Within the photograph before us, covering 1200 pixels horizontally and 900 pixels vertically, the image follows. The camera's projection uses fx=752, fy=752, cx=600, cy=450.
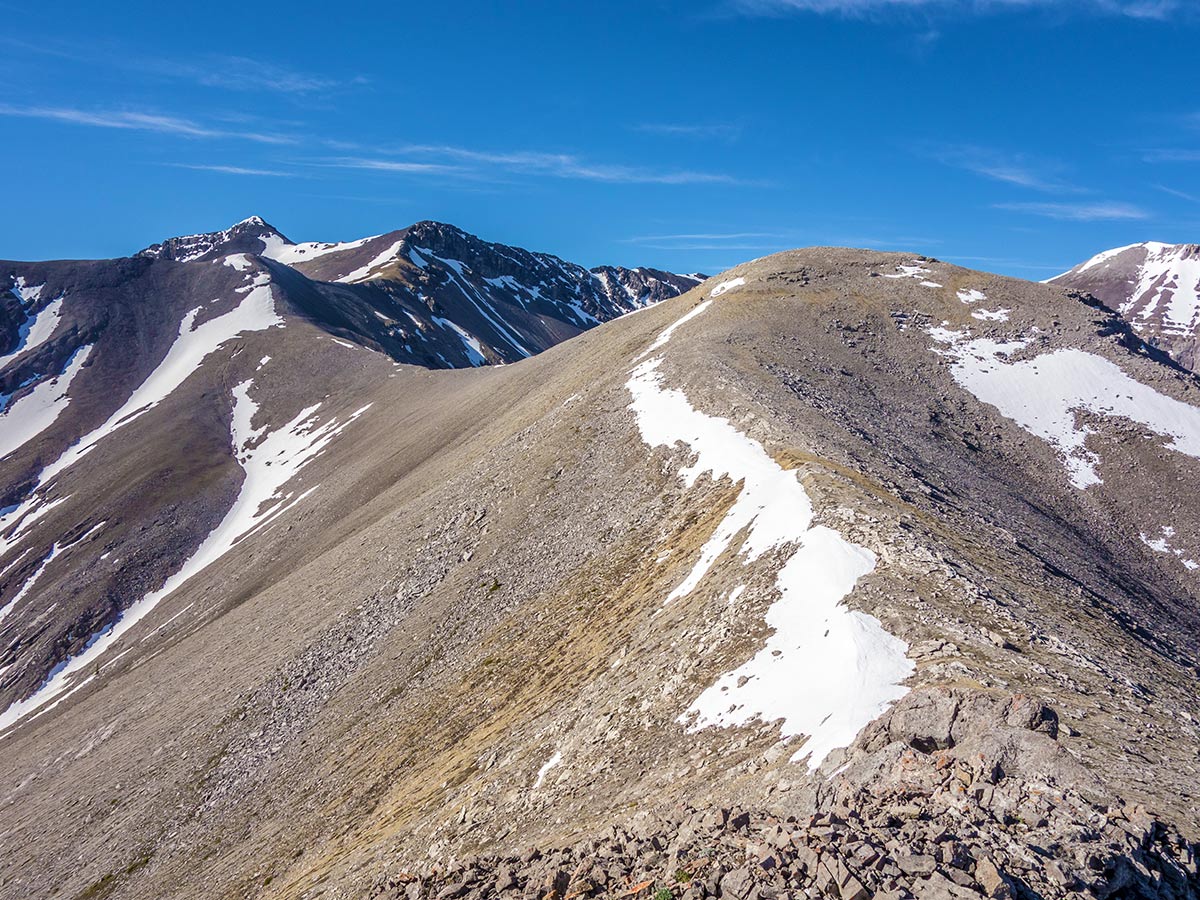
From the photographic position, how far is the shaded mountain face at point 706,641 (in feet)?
39.9

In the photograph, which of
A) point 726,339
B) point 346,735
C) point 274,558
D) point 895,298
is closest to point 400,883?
point 346,735

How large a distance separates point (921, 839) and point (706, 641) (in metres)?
10.7

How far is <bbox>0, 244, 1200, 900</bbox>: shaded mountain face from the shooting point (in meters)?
12.2

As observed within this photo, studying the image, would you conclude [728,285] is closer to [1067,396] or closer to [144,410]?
[1067,396]

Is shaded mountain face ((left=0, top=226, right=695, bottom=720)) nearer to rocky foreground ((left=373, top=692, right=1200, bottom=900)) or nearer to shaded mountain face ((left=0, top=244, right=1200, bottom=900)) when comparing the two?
shaded mountain face ((left=0, top=244, right=1200, bottom=900))

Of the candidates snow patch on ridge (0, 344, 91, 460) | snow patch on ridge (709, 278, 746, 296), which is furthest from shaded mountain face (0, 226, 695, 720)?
snow patch on ridge (709, 278, 746, 296)

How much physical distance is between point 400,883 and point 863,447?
1084 inches

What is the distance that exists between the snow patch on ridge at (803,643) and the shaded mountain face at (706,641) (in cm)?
12

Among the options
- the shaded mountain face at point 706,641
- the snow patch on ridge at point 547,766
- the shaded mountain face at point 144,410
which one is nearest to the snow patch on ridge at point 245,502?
the shaded mountain face at point 144,410

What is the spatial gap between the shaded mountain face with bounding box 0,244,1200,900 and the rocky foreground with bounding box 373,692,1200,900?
0.06 m

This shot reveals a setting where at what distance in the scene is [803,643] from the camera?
18047 millimetres

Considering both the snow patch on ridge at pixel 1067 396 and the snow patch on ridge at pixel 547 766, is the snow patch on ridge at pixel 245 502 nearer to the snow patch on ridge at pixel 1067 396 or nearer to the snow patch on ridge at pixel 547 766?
the snow patch on ridge at pixel 547 766

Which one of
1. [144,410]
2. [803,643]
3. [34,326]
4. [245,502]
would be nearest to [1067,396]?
[803,643]

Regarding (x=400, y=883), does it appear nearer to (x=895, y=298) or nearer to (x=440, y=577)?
(x=440, y=577)
